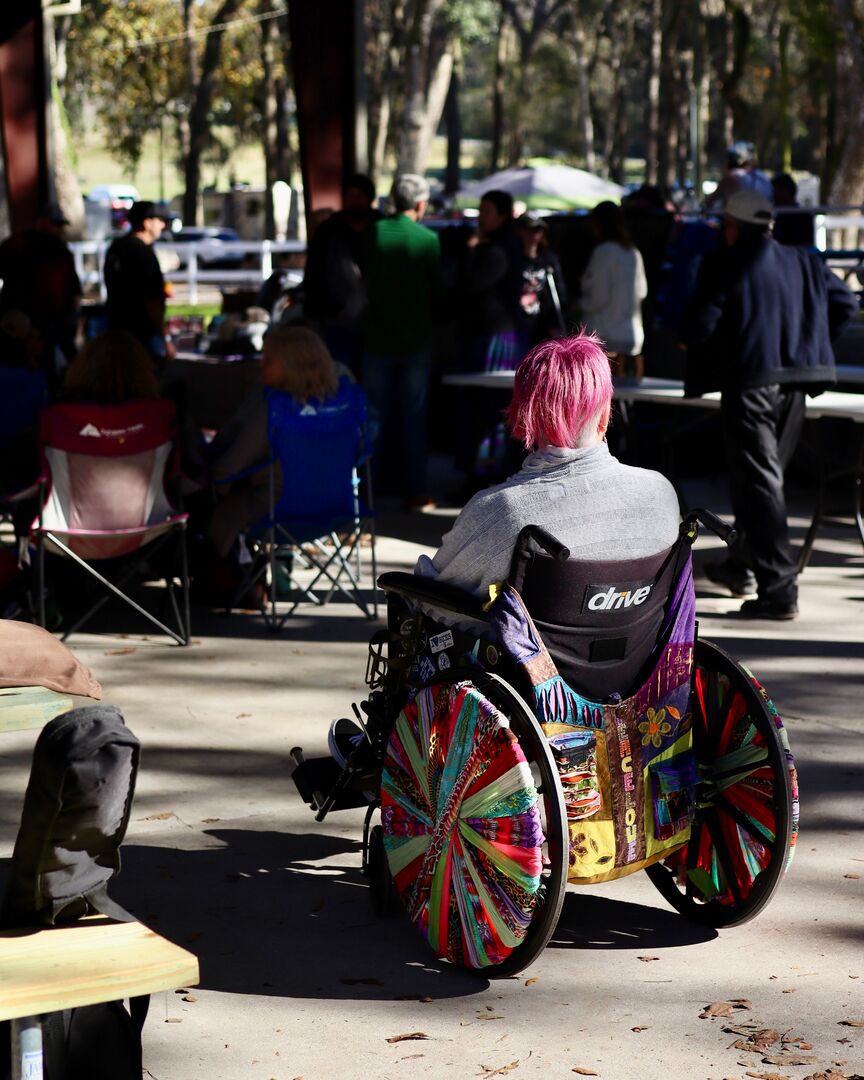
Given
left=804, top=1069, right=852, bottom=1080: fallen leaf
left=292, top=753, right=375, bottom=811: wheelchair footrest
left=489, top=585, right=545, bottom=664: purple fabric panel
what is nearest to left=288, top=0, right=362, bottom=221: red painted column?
left=292, top=753, right=375, bottom=811: wheelchair footrest

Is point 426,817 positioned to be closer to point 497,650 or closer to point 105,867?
point 497,650

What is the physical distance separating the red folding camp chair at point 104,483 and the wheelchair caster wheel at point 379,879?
306 cm

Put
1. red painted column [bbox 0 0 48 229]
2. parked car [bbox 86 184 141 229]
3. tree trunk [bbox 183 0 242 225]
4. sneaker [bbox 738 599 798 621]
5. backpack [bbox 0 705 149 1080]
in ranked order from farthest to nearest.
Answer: parked car [bbox 86 184 141 229] < tree trunk [bbox 183 0 242 225] < red painted column [bbox 0 0 48 229] < sneaker [bbox 738 599 798 621] < backpack [bbox 0 705 149 1080]

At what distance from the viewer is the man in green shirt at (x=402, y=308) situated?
34.6 ft

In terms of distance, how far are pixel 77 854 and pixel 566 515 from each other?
1651 mm

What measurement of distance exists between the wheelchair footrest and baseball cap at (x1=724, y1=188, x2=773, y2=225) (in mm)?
4119

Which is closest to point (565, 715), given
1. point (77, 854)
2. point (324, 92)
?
point (77, 854)

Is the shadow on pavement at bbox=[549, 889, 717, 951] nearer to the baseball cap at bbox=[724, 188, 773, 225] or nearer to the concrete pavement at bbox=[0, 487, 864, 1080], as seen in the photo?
the concrete pavement at bbox=[0, 487, 864, 1080]

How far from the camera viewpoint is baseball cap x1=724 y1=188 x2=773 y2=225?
7.93m

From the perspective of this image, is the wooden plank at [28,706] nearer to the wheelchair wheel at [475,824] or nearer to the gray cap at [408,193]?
the wheelchair wheel at [475,824]

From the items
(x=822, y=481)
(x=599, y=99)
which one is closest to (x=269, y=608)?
(x=822, y=481)

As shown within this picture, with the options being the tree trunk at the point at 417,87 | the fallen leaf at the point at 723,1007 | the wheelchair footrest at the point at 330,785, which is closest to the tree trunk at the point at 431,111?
the tree trunk at the point at 417,87

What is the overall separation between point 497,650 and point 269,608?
4530mm

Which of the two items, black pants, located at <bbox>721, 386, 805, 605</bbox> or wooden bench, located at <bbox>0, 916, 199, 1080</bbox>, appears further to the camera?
black pants, located at <bbox>721, 386, 805, 605</bbox>
